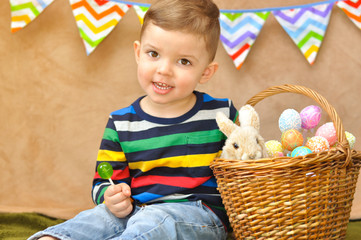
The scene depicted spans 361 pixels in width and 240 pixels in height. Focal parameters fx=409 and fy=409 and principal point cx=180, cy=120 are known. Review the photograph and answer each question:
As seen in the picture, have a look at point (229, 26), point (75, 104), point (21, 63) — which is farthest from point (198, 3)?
point (21, 63)

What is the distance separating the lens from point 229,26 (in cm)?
171

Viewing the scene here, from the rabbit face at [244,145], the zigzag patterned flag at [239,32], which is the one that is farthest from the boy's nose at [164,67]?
the zigzag patterned flag at [239,32]

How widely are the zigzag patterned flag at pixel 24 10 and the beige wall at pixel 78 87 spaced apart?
0.08 meters

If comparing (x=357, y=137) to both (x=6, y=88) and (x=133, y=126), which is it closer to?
(x=133, y=126)

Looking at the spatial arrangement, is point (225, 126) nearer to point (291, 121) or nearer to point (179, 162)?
point (179, 162)

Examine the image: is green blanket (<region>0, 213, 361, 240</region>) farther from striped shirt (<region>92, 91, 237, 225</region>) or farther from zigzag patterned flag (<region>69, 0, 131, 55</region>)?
zigzag patterned flag (<region>69, 0, 131, 55</region>)

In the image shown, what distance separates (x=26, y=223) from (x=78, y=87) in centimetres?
58

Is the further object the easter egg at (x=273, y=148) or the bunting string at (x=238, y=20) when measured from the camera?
the bunting string at (x=238, y=20)

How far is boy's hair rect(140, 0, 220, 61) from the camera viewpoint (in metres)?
1.15

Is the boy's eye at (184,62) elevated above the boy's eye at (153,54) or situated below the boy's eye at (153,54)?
below

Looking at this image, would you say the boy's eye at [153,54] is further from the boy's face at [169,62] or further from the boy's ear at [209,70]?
the boy's ear at [209,70]

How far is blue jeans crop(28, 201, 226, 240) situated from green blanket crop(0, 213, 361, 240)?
411 millimetres

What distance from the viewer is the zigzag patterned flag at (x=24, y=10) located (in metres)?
1.62

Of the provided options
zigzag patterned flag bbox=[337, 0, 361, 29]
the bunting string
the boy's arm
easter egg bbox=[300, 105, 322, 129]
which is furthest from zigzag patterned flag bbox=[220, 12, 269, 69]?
the boy's arm
